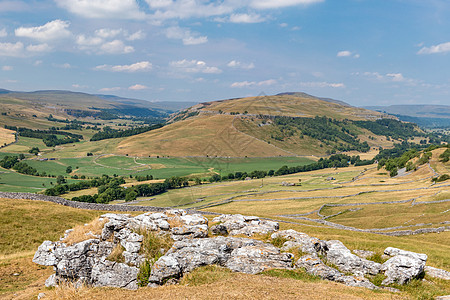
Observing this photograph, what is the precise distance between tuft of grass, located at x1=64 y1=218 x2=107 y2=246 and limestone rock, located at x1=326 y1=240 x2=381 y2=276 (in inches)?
744

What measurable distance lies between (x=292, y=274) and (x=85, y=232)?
55.3 ft

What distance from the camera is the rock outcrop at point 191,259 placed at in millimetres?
18500

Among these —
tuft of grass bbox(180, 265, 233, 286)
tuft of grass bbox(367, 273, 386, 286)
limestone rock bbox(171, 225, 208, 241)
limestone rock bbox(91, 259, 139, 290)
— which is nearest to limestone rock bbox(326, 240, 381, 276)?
tuft of grass bbox(367, 273, 386, 286)

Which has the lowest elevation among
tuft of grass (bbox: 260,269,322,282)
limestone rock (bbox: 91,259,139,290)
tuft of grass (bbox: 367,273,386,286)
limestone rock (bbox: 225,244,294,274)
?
limestone rock (bbox: 91,259,139,290)

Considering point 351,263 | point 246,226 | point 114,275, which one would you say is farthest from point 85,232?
point 351,263

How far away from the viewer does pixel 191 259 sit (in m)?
19.1

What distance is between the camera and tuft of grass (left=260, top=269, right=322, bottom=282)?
18281 millimetres

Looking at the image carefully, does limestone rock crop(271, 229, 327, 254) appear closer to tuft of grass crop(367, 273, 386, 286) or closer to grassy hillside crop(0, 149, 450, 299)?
grassy hillside crop(0, 149, 450, 299)

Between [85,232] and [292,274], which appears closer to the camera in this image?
[292,274]

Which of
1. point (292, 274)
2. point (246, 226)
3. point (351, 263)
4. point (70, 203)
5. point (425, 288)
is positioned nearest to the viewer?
point (425, 288)

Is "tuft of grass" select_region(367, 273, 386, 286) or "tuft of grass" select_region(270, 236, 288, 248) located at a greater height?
"tuft of grass" select_region(270, 236, 288, 248)

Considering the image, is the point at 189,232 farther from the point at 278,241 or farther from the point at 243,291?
the point at 243,291

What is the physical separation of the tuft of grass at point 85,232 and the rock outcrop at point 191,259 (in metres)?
0.24

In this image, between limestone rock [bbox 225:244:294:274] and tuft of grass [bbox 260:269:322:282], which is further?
limestone rock [bbox 225:244:294:274]
